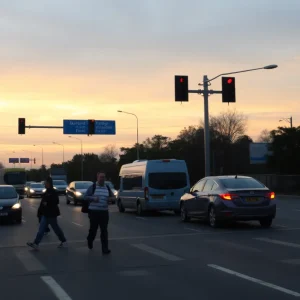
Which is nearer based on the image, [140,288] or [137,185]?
[140,288]

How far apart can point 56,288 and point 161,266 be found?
2692 millimetres

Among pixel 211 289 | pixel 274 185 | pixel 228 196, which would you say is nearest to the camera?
pixel 211 289

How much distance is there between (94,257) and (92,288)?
3.68 meters

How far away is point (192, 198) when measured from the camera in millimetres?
21125

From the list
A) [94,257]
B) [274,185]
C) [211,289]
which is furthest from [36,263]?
[274,185]

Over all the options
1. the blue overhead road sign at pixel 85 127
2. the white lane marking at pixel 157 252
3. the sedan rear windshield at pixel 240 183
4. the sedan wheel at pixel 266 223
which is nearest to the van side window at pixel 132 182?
the sedan rear windshield at pixel 240 183

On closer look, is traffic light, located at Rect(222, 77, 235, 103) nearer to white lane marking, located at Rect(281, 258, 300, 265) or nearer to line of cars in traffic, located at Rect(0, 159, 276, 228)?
line of cars in traffic, located at Rect(0, 159, 276, 228)

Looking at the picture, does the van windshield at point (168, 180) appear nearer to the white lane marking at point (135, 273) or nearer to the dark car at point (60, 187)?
the white lane marking at point (135, 273)

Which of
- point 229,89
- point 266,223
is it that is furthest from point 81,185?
point 266,223

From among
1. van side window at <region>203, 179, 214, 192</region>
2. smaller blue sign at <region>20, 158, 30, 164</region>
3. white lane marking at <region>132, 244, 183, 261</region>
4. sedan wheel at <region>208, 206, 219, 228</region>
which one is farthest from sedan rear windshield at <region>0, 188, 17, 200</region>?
smaller blue sign at <region>20, 158, 30, 164</region>

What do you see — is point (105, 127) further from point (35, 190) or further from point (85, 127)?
point (35, 190)

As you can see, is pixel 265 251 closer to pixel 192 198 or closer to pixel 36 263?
pixel 36 263

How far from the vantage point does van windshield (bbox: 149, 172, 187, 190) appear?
26641 mm

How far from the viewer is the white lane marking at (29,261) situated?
39.2 feet
